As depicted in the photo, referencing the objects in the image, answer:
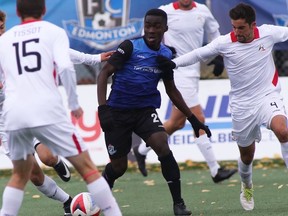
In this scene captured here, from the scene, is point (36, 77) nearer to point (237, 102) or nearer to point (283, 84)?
point (237, 102)

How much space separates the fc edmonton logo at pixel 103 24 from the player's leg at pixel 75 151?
23.9 ft

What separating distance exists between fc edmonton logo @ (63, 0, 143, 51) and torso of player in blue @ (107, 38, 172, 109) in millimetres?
5378

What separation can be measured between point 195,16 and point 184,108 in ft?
13.1

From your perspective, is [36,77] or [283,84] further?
[283,84]

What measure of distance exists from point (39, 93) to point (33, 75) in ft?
0.45

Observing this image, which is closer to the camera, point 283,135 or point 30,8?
point 30,8

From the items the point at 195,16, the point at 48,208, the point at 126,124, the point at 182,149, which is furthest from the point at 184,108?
the point at 182,149

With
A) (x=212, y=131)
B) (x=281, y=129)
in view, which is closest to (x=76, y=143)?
(x=281, y=129)

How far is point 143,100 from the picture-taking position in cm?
875

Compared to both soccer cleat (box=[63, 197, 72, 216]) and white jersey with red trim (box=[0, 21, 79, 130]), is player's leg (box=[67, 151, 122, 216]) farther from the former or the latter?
soccer cleat (box=[63, 197, 72, 216])

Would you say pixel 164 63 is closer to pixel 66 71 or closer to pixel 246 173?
pixel 246 173

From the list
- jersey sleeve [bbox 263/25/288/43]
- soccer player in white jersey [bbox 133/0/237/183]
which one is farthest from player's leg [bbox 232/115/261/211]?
soccer player in white jersey [bbox 133/0/237/183]

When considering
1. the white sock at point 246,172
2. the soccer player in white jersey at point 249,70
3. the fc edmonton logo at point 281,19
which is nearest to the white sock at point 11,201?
the soccer player in white jersey at point 249,70

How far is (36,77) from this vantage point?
6824 mm
